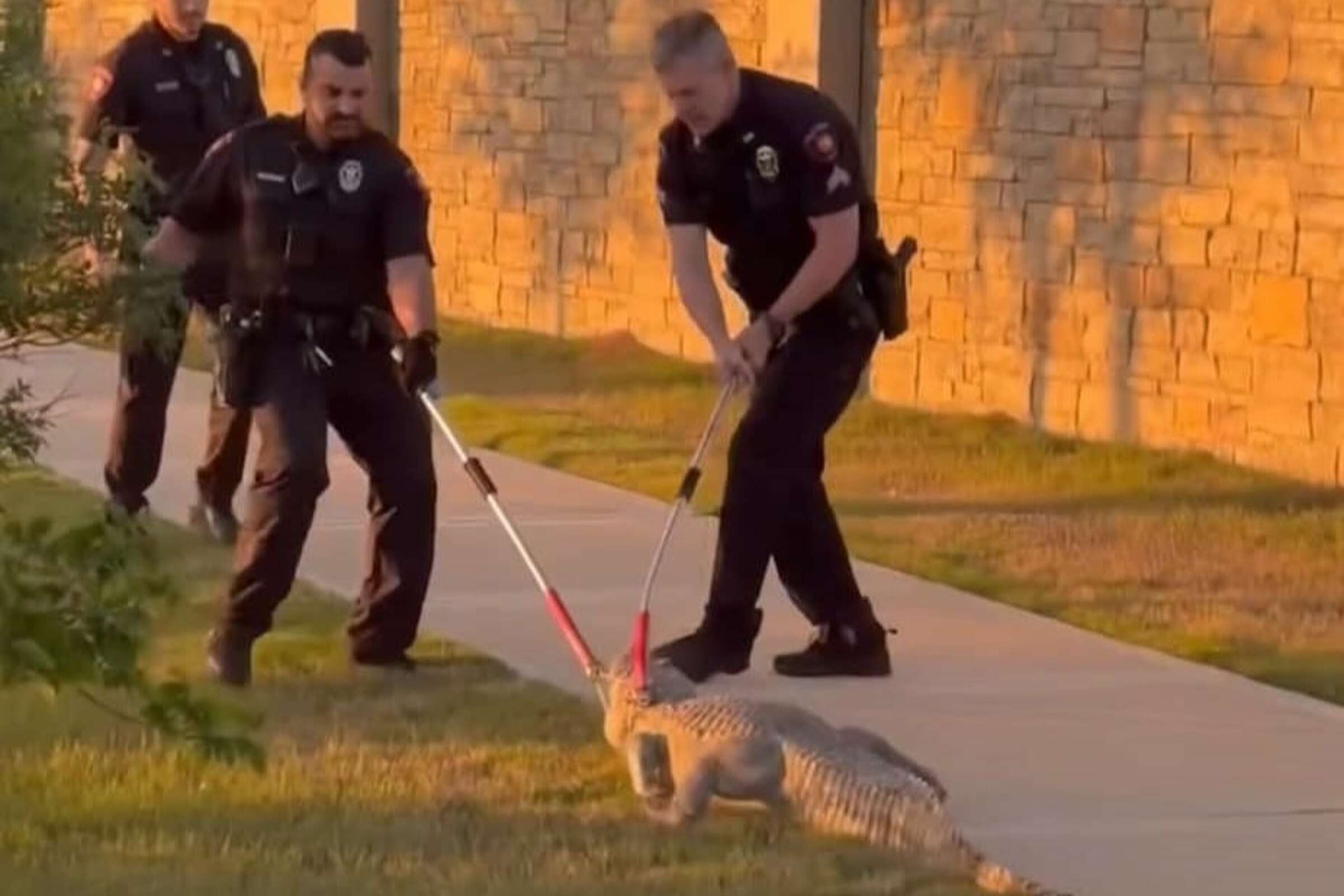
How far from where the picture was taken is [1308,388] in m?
12.8

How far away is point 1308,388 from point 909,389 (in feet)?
8.65

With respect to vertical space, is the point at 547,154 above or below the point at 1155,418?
above

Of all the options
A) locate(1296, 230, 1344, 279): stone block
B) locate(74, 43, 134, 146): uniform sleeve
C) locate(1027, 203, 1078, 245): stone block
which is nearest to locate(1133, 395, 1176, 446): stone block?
locate(1027, 203, 1078, 245): stone block

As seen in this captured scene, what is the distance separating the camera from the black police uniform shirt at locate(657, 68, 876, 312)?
29.0 feet

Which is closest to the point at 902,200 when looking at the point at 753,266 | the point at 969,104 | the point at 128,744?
the point at 969,104

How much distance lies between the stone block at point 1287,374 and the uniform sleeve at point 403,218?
4774 mm

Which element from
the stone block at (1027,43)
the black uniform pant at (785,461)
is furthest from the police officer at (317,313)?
the stone block at (1027,43)

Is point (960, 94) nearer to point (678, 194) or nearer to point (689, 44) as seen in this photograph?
point (678, 194)

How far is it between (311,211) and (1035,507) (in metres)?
4.31

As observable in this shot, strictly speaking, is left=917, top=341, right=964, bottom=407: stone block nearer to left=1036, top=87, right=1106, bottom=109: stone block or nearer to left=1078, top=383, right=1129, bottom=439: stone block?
left=1078, top=383, right=1129, bottom=439: stone block

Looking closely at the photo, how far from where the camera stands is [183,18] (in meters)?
11.5

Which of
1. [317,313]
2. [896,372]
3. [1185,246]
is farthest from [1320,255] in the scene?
[317,313]

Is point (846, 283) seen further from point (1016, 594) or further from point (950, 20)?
point (950, 20)

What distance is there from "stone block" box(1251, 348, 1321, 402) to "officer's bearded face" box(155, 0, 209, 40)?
13.2ft
